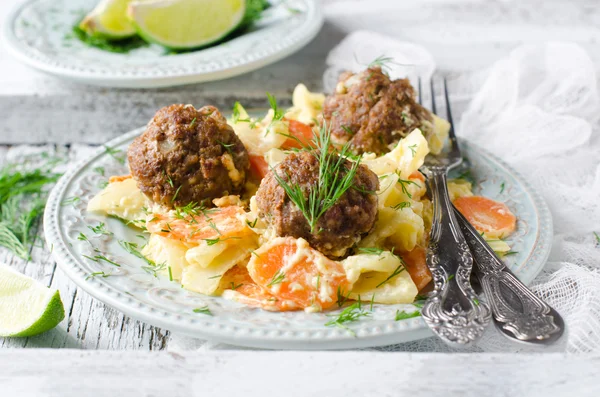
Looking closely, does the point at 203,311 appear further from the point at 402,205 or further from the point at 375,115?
the point at 375,115

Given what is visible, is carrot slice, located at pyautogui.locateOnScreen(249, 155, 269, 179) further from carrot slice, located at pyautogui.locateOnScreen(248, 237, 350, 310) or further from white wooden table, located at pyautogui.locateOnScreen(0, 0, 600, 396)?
white wooden table, located at pyautogui.locateOnScreen(0, 0, 600, 396)

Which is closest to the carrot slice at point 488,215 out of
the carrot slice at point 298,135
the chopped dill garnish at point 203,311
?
the carrot slice at point 298,135

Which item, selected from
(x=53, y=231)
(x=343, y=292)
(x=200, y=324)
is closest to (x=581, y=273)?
(x=343, y=292)

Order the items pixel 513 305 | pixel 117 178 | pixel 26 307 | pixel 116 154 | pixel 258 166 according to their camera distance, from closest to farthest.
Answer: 1. pixel 513 305
2. pixel 26 307
3. pixel 258 166
4. pixel 117 178
5. pixel 116 154

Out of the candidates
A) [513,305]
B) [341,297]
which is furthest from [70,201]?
[513,305]

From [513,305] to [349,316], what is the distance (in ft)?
2.26

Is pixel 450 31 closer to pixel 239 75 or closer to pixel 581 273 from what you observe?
pixel 239 75

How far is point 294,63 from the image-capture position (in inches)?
246

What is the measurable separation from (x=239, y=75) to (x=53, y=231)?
2.72m

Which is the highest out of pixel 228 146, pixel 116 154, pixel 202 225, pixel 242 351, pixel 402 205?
pixel 228 146

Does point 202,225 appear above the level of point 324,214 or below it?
below

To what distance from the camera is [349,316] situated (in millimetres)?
2926

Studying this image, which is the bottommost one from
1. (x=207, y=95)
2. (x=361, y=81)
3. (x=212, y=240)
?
(x=207, y=95)

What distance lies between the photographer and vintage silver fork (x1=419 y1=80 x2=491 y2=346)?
2.76 meters
